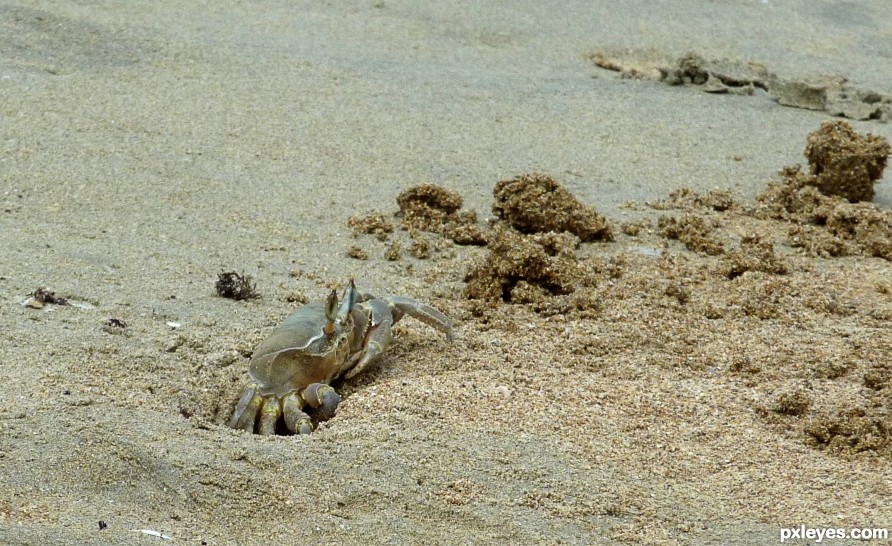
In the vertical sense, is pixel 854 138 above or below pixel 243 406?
above

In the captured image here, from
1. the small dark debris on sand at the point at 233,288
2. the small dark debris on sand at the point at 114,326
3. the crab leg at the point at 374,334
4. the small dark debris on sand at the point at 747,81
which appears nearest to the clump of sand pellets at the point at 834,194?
the small dark debris on sand at the point at 747,81

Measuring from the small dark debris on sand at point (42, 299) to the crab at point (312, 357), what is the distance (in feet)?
2.51

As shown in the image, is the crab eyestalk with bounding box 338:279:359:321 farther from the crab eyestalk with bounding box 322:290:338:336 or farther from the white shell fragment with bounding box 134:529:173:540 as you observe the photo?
the white shell fragment with bounding box 134:529:173:540

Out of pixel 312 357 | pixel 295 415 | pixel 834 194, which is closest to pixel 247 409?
pixel 295 415

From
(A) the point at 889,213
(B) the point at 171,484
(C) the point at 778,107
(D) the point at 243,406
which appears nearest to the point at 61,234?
(D) the point at 243,406

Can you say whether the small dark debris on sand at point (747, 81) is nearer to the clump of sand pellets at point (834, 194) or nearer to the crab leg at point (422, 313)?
the clump of sand pellets at point (834, 194)

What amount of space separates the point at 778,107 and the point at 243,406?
484 cm

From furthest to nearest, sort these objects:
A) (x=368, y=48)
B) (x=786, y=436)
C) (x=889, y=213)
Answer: (x=368, y=48)
(x=889, y=213)
(x=786, y=436)

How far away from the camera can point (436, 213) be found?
18.2ft

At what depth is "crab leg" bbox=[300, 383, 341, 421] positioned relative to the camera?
3881mm

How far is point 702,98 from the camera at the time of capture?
7543mm

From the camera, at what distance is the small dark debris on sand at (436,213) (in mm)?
5449

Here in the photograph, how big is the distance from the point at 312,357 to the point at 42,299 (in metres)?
1.04

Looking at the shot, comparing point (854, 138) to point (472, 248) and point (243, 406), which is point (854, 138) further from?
point (243, 406)
